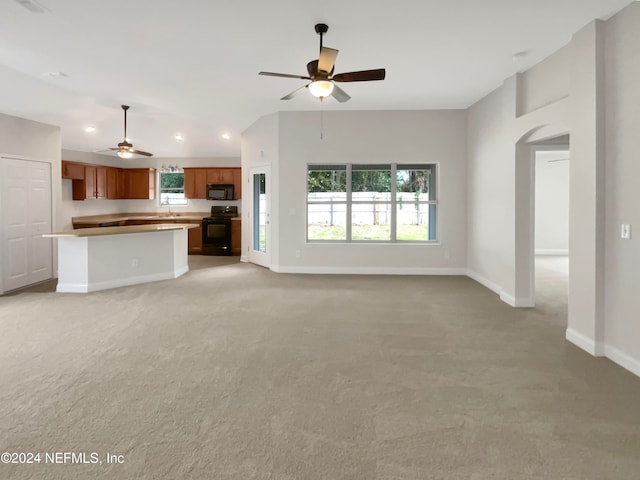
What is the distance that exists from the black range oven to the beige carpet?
472 centimetres

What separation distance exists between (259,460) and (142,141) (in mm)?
8677

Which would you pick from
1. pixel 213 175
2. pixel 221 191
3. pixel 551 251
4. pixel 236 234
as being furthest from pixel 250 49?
pixel 551 251

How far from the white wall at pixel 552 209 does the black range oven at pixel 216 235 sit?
7468mm

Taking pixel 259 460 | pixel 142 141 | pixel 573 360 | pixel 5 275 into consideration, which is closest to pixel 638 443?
pixel 573 360

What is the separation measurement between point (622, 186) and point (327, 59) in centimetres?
261

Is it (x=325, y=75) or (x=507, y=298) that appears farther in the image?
(x=507, y=298)

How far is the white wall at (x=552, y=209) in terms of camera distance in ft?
A: 32.2

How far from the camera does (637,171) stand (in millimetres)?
3080

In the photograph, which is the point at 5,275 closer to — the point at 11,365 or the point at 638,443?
the point at 11,365

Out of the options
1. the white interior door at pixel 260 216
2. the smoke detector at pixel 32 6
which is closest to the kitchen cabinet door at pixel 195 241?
the white interior door at pixel 260 216

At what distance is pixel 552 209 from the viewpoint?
9.89 meters

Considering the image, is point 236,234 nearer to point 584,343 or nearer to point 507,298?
→ point 507,298

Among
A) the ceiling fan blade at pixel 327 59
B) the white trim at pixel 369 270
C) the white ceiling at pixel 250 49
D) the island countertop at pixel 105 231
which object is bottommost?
the white trim at pixel 369 270

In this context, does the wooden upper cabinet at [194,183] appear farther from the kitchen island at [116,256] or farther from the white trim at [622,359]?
the white trim at [622,359]
